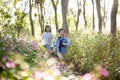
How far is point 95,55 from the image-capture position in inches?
449

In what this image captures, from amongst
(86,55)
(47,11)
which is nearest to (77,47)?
(86,55)

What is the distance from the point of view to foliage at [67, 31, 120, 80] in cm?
1014

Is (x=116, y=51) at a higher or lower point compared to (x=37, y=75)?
lower

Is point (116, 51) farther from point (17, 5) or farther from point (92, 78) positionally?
point (17, 5)

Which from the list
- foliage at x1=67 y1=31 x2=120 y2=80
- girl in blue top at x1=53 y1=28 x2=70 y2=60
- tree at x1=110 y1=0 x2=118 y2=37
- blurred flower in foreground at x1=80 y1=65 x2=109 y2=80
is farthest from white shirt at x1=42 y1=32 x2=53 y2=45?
blurred flower in foreground at x1=80 y1=65 x2=109 y2=80

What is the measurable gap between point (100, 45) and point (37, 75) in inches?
384

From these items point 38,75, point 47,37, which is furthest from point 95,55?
point 38,75

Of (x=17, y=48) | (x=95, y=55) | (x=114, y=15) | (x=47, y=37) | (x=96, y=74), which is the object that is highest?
(x=96, y=74)

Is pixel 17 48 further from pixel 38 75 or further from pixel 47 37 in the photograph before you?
pixel 47 37

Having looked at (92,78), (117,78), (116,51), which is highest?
(92,78)

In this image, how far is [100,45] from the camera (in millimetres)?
11773

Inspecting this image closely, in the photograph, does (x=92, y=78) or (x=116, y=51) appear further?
(x=116, y=51)

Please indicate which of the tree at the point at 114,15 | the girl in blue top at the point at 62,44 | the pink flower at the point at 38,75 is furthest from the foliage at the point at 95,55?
the pink flower at the point at 38,75

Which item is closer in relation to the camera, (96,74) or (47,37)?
(96,74)
